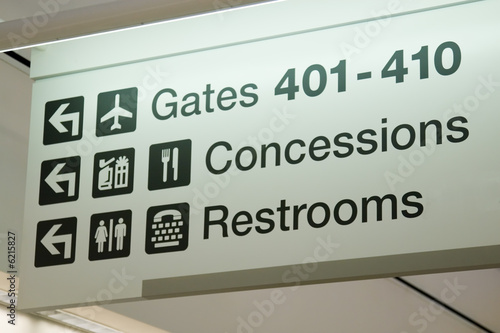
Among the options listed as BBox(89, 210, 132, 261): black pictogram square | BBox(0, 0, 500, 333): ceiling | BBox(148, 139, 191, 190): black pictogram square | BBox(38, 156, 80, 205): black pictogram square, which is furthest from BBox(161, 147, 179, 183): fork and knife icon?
BBox(0, 0, 500, 333): ceiling

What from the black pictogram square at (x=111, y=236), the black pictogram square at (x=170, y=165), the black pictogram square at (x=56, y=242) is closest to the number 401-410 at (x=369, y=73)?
the black pictogram square at (x=170, y=165)

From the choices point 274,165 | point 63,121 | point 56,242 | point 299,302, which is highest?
point 63,121

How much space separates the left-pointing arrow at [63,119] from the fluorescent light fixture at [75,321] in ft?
8.30

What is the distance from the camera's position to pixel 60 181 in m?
2.89

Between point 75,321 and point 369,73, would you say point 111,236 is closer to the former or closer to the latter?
point 369,73

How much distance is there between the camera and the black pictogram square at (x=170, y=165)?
2746mm

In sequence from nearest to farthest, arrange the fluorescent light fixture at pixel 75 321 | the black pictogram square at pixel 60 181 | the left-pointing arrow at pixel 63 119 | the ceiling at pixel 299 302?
the black pictogram square at pixel 60 181 < the left-pointing arrow at pixel 63 119 < the ceiling at pixel 299 302 < the fluorescent light fixture at pixel 75 321

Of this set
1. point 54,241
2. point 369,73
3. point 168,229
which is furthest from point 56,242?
point 369,73

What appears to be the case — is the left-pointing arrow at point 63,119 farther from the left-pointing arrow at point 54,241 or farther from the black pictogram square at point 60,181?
the left-pointing arrow at point 54,241

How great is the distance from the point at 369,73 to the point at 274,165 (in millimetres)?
357

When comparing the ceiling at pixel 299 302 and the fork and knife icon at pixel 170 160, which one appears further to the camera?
the ceiling at pixel 299 302

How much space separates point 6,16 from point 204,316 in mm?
2459

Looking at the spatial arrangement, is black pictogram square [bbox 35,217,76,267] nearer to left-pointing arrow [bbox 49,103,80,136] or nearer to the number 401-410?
left-pointing arrow [bbox 49,103,80,136]

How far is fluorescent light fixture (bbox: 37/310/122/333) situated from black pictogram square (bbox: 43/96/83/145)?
2522 millimetres
